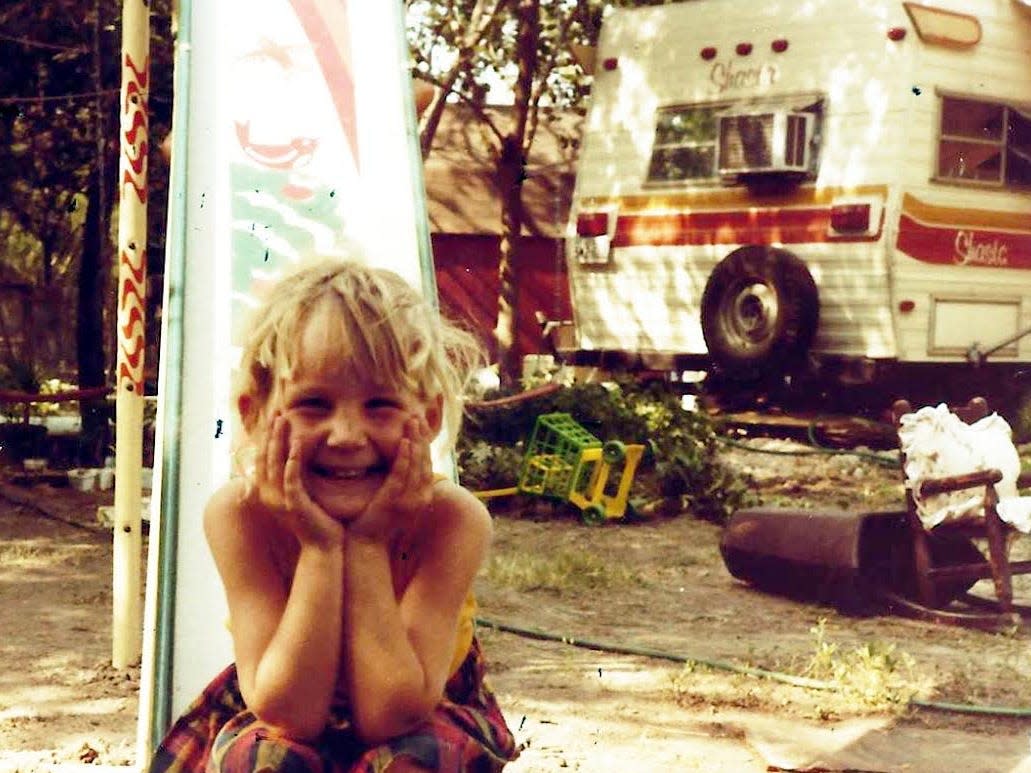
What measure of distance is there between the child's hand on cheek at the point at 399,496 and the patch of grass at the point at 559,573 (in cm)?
381

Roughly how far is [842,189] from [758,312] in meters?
0.94

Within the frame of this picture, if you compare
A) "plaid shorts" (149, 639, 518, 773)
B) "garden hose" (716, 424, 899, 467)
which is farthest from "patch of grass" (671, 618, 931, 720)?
"garden hose" (716, 424, 899, 467)

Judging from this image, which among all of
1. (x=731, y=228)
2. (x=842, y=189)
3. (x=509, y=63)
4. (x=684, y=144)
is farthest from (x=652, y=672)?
(x=509, y=63)

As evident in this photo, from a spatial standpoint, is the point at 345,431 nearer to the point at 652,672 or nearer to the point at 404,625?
the point at 404,625

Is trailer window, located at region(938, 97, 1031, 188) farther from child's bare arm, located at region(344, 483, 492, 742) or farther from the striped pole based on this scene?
child's bare arm, located at region(344, 483, 492, 742)

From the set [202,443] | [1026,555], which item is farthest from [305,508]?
[1026,555]

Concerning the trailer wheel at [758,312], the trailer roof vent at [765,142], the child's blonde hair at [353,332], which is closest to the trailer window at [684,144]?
the trailer roof vent at [765,142]

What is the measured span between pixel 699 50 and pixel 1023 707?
6.96 metres

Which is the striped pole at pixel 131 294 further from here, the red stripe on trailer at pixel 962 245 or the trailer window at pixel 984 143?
the trailer window at pixel 984 143

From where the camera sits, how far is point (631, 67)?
426 inches

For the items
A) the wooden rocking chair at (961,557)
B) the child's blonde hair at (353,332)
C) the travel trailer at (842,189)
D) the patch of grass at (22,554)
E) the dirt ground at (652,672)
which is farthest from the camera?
the travel trailer at (842,189)

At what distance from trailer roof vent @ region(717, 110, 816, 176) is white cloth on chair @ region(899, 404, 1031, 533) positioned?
4508 mm

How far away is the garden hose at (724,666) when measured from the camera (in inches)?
157

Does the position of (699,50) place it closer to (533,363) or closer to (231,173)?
(533,363)
